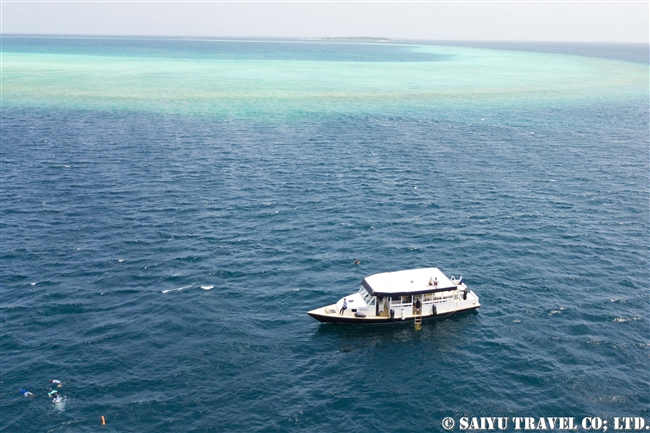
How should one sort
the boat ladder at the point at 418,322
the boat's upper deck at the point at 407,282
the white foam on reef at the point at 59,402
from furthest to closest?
the boat's upper deck at the point at 407,282 → the boat ladder at the point at 418,322 → the white foam on reef at the point at 59,402

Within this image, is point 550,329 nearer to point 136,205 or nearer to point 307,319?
point 307,319

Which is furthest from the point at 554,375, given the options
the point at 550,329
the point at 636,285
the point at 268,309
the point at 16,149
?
the point at 16,149

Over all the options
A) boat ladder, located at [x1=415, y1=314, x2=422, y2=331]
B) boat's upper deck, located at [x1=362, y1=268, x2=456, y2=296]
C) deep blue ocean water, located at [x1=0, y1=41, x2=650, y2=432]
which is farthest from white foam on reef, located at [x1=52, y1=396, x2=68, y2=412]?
boat ladder, located at [x1=415, y1=314, x2=422, y2=331]

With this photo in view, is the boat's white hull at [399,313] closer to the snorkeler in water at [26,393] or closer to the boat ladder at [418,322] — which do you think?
the boat ladder at [418,322]

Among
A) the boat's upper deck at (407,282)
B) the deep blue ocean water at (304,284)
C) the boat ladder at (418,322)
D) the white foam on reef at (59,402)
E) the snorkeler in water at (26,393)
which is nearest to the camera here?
the white foam on reef at (59,402)

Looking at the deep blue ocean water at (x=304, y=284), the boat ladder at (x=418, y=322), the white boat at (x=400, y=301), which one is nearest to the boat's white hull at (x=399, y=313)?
the white boat at (x=400, y=301)

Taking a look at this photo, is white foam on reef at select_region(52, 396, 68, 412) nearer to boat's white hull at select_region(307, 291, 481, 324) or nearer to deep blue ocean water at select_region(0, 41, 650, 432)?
deep blue ocean water at select_region(0, 41, 650, 432)

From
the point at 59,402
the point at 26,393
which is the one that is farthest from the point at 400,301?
the point at 26,393
